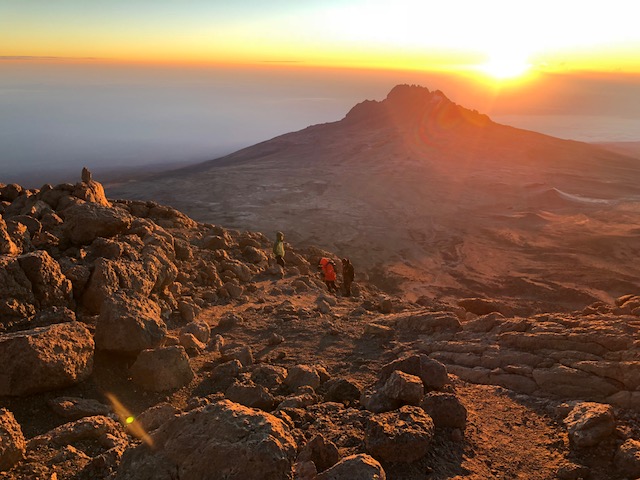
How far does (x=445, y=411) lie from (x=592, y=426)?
1293mm

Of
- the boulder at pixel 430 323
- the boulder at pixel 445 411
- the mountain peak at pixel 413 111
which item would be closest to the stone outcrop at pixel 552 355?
the boulder at pixel 430 323

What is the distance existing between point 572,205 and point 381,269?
18872mm

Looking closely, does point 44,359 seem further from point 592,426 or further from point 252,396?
point 592,426

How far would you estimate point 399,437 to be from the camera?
12.2 ft

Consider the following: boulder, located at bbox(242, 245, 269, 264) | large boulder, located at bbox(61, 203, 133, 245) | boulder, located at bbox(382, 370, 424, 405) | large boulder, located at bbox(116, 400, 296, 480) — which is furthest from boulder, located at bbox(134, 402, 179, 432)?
boulder, located at bbox(242, 245, 269, 264)

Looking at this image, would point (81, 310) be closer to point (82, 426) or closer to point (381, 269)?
point (82, 426)

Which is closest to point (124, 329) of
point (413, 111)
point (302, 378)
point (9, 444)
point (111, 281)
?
point (111, 281)

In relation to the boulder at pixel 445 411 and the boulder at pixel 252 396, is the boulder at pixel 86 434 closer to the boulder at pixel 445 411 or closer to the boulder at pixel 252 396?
the boulder at pixel 252 396

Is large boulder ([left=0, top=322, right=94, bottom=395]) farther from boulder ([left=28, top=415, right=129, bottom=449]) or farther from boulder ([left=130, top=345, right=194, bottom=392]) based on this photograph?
boulder ([left=28, top=415, right=129, bottom=449])

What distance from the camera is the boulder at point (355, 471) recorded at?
308 cm

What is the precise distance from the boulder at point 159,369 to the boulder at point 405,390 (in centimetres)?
230

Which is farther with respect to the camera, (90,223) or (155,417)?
(90,223)

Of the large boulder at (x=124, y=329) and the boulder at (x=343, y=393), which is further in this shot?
the large boulder at (x=124, y=329)

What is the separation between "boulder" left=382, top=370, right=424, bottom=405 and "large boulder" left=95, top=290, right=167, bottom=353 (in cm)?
267
